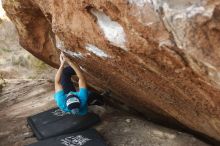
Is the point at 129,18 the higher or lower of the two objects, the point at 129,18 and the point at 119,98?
the higher

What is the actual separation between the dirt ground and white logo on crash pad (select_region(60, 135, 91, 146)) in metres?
0.33

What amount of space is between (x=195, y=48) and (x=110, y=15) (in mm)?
1027

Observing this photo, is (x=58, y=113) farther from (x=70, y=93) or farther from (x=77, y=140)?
(x=77, y=140)

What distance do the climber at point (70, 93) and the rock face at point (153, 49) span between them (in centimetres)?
22

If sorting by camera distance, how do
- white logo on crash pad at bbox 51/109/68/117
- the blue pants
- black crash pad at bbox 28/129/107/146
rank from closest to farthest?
black crash pad at bbox 28/129/107/146 → the blue pants → white logo on crash pad at bbox 51/109/68/117

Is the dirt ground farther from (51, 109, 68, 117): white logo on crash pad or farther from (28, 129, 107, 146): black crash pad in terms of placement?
(51, 109, 68, 117): white logo on crash pad

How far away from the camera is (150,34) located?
368 centimetres

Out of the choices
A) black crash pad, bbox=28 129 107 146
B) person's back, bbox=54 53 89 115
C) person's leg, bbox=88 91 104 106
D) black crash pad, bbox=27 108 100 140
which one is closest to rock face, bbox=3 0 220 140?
person's back, bbox=54 53 89 115

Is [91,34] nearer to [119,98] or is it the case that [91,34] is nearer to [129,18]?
[129,18]

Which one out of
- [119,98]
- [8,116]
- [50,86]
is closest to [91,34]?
[119,98]

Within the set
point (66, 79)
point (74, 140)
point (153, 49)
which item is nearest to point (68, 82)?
point (66, 79)

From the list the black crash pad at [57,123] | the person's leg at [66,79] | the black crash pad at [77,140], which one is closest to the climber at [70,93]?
the person's leg at [66,79]

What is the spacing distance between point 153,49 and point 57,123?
309 cm

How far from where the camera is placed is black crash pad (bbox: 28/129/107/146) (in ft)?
18.6
